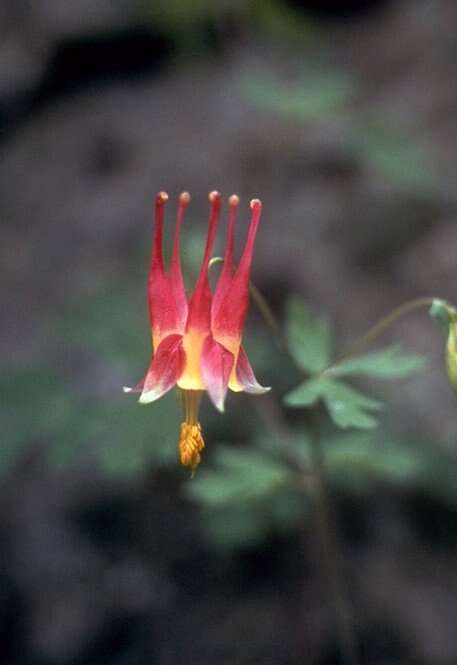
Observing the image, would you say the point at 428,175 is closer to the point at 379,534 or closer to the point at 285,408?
the point at 285,408

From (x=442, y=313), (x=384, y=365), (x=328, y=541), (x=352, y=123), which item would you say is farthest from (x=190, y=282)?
(x=352, y=123)

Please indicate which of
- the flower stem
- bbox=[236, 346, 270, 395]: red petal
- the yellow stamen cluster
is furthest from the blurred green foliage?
the yellow stamen cluster

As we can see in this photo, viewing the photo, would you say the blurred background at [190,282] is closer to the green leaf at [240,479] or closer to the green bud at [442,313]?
the green leaf at [240,479]

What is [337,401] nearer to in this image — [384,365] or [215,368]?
[384,365]

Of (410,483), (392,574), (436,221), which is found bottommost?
(392,574)

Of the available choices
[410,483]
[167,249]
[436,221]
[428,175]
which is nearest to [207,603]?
[410,483]

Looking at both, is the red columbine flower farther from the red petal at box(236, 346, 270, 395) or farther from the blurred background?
the blurred background
